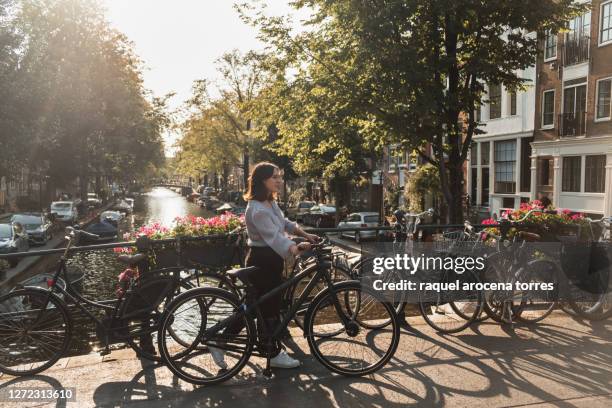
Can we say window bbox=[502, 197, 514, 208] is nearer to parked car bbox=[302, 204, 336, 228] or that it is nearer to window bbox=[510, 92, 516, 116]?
window bbox=[510, 92, 516, 116]

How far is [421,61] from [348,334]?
662cm

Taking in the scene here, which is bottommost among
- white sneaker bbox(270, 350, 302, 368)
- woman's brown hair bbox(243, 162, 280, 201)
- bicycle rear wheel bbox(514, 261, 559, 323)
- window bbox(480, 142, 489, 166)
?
white sneaker bbox(270, 350, 302, 368)

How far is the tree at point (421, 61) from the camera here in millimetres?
9633

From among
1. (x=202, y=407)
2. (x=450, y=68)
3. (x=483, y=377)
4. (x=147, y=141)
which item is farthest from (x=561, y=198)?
(x=147, y=141)

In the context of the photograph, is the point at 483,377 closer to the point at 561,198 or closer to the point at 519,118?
the point at 561,198

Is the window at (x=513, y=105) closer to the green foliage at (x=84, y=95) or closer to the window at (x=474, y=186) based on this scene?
the window at (x=474, y=186)

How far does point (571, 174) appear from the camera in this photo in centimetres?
2567

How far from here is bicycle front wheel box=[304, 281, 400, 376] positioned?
490 cm

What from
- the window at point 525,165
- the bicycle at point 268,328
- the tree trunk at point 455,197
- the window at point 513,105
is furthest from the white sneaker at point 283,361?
the window at point 513,105

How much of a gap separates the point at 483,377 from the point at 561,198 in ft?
76.8

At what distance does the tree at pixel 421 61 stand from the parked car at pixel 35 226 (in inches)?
715

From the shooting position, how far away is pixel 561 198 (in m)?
25.9

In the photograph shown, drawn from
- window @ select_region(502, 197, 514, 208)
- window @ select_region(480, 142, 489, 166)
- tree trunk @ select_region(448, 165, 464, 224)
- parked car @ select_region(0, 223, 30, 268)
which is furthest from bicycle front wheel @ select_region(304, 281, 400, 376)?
window @ select_region(480, 142, 489, 166)

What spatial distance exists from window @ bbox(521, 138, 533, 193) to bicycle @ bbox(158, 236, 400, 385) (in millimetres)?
25971
